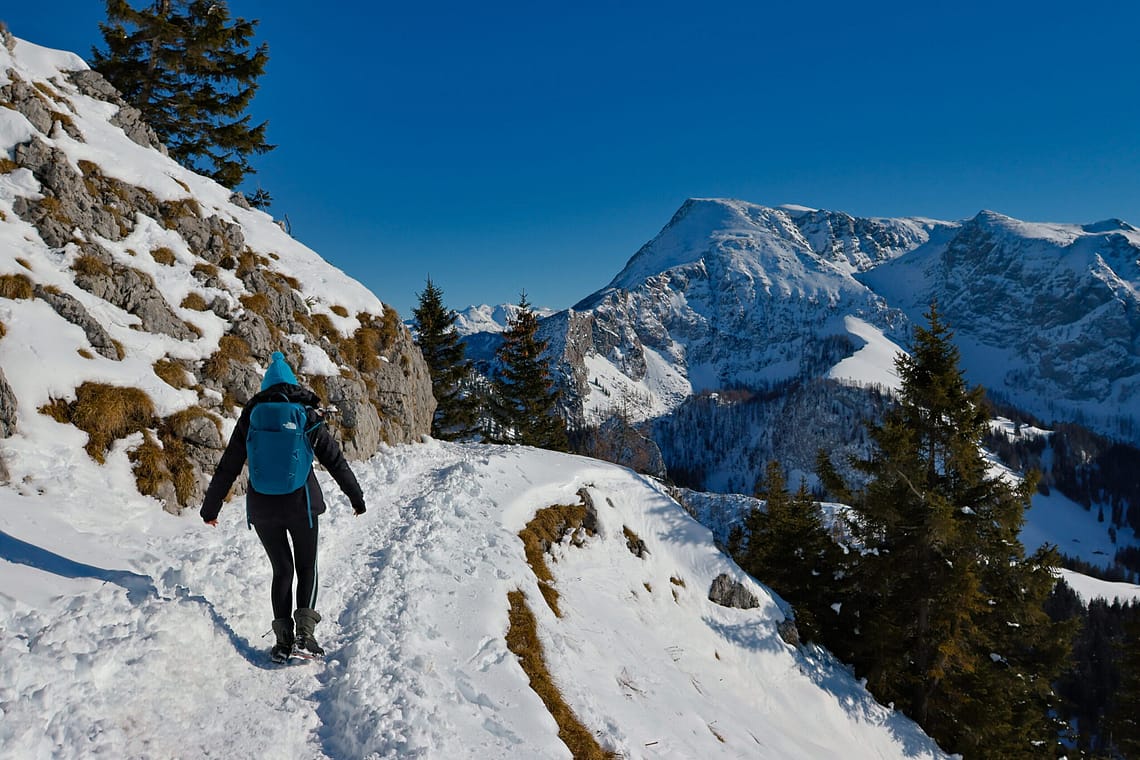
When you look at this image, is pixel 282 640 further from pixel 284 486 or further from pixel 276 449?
pixel 276 449

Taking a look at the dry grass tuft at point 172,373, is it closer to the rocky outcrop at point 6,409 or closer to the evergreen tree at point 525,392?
the rocky outcrop at point 6,409

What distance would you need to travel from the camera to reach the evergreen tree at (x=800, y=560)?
20.2 metres

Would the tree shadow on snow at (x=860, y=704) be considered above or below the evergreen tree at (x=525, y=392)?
below

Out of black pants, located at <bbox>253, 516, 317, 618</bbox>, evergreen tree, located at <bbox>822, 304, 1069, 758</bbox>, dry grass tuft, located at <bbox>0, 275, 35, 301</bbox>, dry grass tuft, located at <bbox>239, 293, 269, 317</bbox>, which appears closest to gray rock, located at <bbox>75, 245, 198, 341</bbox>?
dry grass tuft, located at <bbox>0, 275, 35, 301</bbox>

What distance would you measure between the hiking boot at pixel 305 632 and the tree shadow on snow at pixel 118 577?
12.4 inches

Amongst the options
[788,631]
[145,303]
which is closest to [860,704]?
[788,631]

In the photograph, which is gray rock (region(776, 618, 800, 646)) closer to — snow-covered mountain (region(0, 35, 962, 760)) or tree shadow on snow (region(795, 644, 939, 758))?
snow-covered mountain (region(0, 35, 962, 760))

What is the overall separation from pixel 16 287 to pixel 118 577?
26.2 feet

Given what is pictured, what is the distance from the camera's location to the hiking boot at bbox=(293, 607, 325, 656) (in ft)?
20.0

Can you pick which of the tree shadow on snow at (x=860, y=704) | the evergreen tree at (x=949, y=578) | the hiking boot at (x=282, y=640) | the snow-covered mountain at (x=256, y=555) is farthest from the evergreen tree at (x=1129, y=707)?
the hiking boot at (x=282, y=640)

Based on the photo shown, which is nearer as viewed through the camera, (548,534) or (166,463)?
(166,463)

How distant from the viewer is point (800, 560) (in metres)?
21.5

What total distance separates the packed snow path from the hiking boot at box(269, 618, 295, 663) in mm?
161

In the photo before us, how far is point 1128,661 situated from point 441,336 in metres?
40.1
